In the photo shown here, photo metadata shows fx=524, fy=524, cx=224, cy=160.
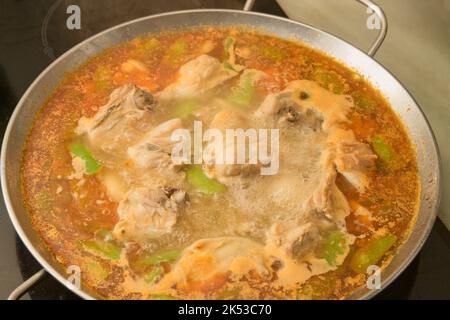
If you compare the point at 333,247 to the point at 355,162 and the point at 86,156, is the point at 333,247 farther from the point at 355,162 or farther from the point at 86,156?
the point at 86,156

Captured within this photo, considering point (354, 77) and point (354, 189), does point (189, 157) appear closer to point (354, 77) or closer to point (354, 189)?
point (354, 189)

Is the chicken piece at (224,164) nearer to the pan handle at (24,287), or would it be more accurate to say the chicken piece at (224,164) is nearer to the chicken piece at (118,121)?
the chicken piece at (118,121)

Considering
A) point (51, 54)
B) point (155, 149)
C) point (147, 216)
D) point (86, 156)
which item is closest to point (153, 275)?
point (147, 216)

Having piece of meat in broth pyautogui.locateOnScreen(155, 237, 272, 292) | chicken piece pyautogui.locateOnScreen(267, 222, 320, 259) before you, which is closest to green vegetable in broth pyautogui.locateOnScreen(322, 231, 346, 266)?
chicken piece pyautogui.locateOnScreen(267, 222, 320, 259)

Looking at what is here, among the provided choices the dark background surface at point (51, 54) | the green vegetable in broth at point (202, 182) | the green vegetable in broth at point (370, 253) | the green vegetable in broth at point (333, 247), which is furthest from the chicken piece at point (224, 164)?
the dark background surface at point (51, 54)

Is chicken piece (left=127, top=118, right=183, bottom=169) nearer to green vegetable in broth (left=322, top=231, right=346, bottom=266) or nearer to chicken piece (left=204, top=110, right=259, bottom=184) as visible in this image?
chicken piece (left=204, top=110, right=259, bottom=184)
